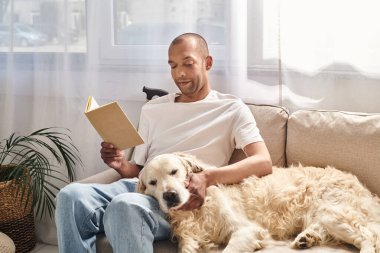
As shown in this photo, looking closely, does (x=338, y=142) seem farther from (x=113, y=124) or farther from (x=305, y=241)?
(x=113, y=124)

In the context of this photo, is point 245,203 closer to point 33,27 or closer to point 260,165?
point 260,165

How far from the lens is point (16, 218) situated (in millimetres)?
2836

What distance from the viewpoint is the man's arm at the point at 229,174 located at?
189 cm

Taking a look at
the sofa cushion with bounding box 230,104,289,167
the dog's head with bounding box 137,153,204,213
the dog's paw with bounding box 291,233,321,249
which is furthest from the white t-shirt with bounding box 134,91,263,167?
the dog's paw with bounding box 291,233,321,249

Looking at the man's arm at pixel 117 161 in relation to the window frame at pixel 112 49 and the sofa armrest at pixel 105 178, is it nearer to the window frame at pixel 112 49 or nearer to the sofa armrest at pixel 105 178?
the sofa armrest at pixel 105 178

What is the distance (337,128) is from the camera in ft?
7.02

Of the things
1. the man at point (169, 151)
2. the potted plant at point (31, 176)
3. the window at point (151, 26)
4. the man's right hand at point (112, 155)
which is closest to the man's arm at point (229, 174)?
the man at point (169, 151)

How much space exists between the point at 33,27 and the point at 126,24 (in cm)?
67

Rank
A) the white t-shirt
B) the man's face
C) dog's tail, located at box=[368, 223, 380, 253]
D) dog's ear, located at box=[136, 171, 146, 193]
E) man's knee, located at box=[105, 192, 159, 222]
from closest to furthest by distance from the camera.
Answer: dog's tail, located at box=[368, 223, 380, 253]
man's knee, located at box=[105, 192, 159, 222]
dog's ear, located at box=[136, 171, 146, 193]
the white t-shirt
the man's face

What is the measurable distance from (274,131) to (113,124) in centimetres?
81

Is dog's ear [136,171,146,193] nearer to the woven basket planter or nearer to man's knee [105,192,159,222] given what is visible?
man's knee [105,192,159,222]

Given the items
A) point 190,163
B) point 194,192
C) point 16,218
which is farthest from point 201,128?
point 16,218

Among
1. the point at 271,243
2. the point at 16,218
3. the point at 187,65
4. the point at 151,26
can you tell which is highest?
the point at 151,26

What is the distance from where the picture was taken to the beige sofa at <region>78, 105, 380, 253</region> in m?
2.04
